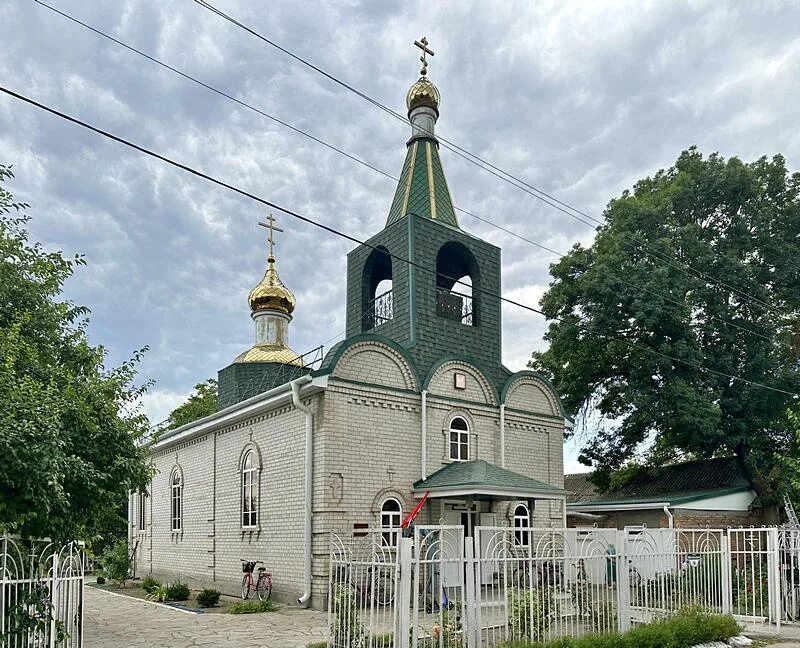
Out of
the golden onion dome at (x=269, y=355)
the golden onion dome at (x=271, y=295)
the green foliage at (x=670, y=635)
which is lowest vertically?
the green foliage at (x=670, y=635)

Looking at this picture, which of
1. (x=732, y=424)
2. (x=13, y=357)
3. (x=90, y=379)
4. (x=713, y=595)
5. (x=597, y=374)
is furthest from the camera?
(x=597, y=374)

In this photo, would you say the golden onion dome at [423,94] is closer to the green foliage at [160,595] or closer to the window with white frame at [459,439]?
the window with white frame at [459,439]

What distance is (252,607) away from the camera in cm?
1336

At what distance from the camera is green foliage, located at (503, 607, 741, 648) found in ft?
26.8

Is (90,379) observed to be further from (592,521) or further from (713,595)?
(592,521)

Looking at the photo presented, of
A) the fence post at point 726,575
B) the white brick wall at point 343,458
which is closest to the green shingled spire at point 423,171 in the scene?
the white brick wall at point 343,458

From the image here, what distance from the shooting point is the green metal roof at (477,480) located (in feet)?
44.7

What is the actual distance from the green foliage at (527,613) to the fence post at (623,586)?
4.25 feet

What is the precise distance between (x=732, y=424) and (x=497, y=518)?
9.56m

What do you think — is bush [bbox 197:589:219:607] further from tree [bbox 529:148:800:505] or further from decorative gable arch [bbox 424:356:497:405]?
tree [bbox 529:148:800:505]

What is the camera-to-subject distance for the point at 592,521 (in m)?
22.3

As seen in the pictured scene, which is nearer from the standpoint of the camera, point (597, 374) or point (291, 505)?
point (291, 505)

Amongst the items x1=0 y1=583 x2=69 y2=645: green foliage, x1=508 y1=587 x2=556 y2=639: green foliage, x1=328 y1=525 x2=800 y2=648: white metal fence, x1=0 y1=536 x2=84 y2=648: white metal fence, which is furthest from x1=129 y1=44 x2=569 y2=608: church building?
x1=0 y1=583 x2=69 y2=645: green foliage

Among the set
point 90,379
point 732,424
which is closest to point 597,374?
point 732,424
